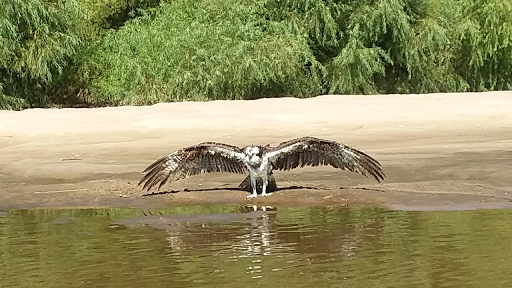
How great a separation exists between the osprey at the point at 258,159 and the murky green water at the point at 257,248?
1.56 feet

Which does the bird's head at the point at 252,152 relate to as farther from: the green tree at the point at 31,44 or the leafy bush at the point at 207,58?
the green tree at the point at 31,44

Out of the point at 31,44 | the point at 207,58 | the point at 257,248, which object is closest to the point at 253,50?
the point at 207,58

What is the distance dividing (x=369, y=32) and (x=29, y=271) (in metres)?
18.5

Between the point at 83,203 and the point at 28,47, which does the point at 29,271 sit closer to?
the point at 83,203

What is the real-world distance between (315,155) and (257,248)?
238 cm

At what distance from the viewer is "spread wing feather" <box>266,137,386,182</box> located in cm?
872

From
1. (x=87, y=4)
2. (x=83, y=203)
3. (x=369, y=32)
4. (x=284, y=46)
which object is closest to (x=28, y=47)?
(x=87, y=4)

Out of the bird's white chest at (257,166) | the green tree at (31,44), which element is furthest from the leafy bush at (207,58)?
the bird's white chest at (257,166)

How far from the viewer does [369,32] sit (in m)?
23.6

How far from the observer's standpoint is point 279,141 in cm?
1397

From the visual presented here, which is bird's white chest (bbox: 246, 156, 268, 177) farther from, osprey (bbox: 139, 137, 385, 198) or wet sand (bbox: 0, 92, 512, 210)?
wet sand (bbox: 0, 92, 512, 210)

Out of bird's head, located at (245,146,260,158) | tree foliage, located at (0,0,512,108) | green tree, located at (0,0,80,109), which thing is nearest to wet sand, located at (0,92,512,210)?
bird's head, located at (245,146,260,158)

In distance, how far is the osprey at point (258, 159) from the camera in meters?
8.79

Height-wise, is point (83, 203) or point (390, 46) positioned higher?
point (390, 46)
